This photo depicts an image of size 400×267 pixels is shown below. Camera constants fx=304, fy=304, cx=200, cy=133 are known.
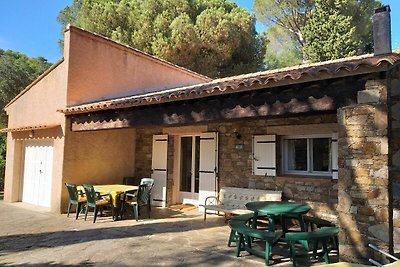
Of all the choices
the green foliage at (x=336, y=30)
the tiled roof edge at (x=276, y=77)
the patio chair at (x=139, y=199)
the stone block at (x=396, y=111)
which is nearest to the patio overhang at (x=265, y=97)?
the tiled roof edge at (x=276, y=77)

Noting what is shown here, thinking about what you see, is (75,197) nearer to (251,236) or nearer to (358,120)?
(251,236)

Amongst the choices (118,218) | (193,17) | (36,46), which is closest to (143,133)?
(118,218)

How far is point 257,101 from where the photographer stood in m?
5.03

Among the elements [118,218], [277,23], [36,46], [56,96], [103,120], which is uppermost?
[277,23]

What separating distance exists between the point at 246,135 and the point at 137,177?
430 cm

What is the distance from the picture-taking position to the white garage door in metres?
9.62

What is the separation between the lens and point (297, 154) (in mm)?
7324

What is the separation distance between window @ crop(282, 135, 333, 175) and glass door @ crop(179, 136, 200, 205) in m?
3.01

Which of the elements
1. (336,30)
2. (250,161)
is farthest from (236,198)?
(336,30)

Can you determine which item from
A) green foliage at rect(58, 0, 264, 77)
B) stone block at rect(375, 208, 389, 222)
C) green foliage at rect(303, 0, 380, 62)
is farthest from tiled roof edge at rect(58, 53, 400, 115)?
green foliage at rect(303, 0, 380, 62)

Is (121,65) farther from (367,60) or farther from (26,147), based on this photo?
(367,60)

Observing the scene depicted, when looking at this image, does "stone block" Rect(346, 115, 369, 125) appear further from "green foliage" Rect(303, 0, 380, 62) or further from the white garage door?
"green foliage" Rect(303, 0, 380, 62)

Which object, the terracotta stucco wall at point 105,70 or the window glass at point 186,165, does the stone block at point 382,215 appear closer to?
the window glass at point 186,165

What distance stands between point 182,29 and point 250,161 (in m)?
9.53
